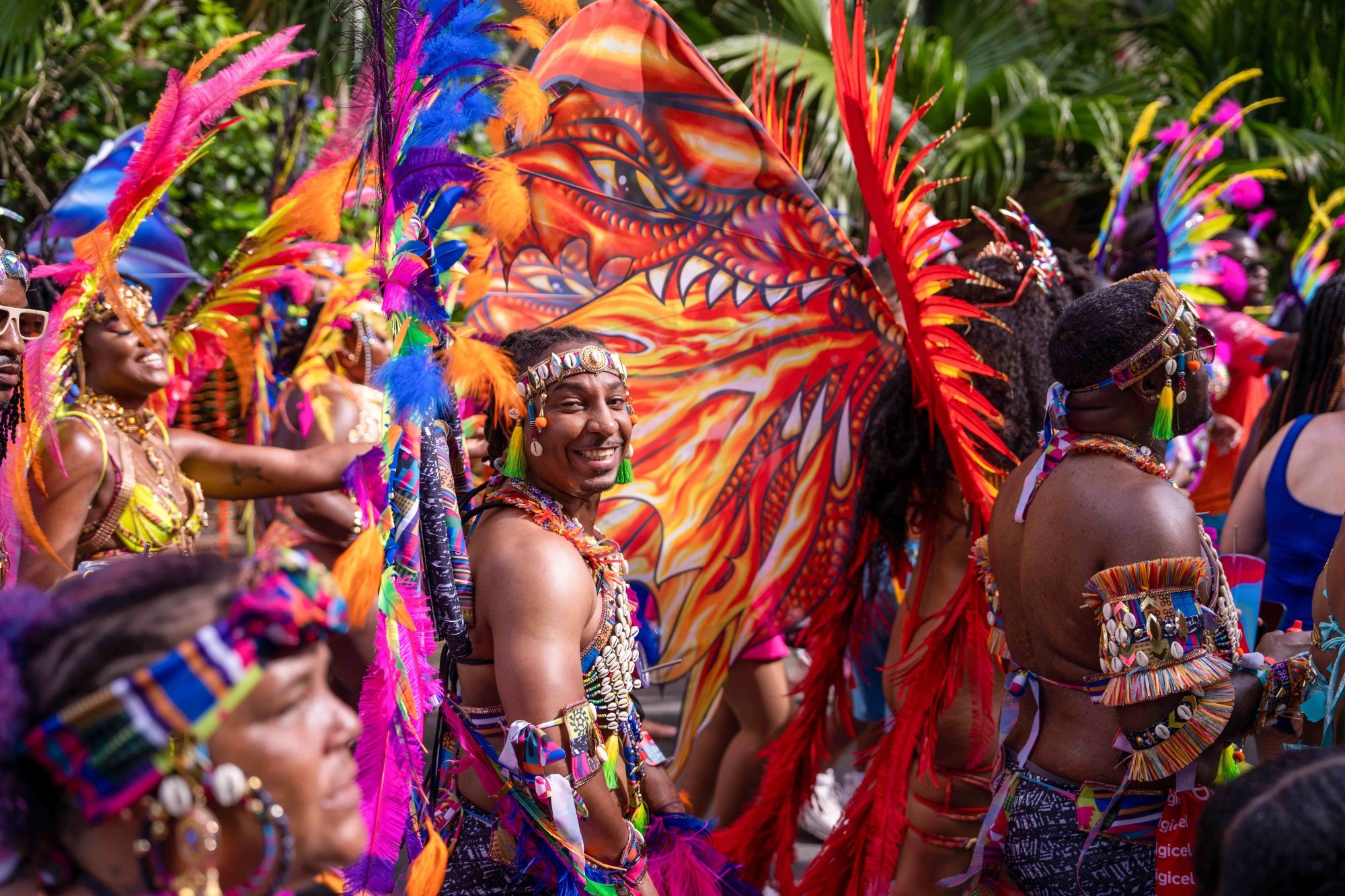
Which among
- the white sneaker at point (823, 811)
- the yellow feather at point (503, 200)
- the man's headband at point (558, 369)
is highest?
the yellow feather at point (503, 200)

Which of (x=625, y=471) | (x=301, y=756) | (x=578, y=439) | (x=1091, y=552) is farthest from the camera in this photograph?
(x=625, y=471)

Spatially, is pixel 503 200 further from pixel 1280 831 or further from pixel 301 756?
pixel 1280 831

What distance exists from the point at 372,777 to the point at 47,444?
1686mm

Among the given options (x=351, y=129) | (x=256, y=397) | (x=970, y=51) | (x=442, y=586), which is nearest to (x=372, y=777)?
(x=442, y=586)

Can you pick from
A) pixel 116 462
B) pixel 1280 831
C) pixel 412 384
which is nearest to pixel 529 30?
pixel 412 384

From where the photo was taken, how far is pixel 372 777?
6.77 feet

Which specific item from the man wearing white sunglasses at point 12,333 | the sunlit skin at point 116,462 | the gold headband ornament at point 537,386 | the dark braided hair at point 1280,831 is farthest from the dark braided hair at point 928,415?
the man wearing white sunglasses at point 12,333

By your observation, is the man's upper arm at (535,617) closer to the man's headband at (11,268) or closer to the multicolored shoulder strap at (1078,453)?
the multicolored shoulder strap at (1078,453)

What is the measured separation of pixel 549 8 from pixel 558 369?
2.43 ft

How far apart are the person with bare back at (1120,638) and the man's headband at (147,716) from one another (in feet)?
5.23

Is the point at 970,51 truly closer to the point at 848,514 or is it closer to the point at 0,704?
the point at 848,514

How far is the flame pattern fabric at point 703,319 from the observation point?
10.1 feet

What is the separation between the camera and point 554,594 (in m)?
2.24

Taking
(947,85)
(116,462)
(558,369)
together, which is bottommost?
(116,462)
